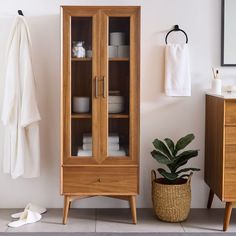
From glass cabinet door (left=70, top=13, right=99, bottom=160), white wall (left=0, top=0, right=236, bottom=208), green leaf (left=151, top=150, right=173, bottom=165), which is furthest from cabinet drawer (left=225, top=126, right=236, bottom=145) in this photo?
glass cabinet door (left=70, top=13, right=99, bottom=160)

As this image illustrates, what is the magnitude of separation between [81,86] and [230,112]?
40.3 inches

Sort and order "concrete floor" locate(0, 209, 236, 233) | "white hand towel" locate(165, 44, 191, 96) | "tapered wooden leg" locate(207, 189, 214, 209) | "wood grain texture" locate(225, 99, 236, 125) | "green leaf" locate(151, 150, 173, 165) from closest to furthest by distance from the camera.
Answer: "wood grain texture" locate(225, 99, 236, 125), "concrete floor" locate(0, 209, 236, 233), "green leaf" locate(151, 150, 173, 165), "white hand towel" locate(165, 44, 191, 96), "tapered wooden leg" locate(207, 189, 214, 209)

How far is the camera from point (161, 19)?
12.3 feet

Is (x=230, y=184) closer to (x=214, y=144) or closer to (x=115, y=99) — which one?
(x=214, y=144)

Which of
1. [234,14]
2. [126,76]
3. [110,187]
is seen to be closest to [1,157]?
[110,187]

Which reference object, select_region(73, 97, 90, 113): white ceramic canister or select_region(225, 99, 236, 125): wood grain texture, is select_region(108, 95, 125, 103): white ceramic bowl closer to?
select_region(73, 97, 90, 113): white ceramic canister

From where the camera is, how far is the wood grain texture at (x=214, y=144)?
10.9 feet

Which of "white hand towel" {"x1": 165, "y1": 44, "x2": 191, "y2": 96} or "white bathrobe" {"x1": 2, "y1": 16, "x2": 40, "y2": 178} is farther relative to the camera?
"white hand towel" {"x1": 165, "y1": 44, "x2": 191, "y2": 96}

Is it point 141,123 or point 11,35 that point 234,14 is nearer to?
point 141,123

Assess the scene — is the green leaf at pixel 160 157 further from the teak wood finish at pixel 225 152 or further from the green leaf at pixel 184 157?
the teak wood finish at pixel 225 152

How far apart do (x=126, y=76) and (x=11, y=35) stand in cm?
89

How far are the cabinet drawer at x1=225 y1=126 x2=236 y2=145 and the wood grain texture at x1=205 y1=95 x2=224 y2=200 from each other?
0.09ft

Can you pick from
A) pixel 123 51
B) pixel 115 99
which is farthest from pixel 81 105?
pixel 123 51

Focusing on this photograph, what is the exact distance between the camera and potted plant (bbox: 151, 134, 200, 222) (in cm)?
349
